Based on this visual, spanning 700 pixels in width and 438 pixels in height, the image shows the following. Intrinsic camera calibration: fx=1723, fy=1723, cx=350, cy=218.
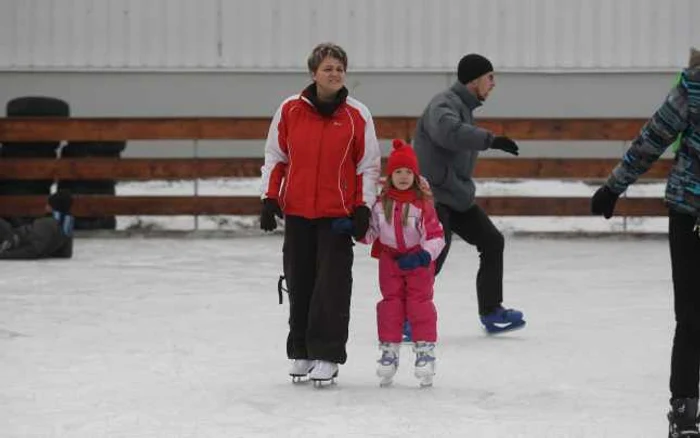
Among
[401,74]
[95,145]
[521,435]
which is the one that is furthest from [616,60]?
[521,435]

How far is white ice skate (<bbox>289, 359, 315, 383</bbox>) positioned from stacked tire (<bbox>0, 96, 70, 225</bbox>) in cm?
848

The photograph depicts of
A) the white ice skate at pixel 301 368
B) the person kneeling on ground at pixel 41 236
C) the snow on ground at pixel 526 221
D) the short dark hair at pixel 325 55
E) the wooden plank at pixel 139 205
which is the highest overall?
the short dark hair at pixel 325 55

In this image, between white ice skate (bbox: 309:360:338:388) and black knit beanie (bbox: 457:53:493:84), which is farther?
black knit beanie (bbox: 457:53:493:84)

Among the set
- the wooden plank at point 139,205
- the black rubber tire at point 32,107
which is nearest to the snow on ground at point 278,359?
the wooden plank at point 139,205

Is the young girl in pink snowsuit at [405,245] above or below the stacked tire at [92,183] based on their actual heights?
above

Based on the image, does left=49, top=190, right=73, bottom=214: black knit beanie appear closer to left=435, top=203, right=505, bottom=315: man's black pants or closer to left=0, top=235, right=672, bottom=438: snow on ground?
left=0, top=235, right=672, bottom=438: snow on ground

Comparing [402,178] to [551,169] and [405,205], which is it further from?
[551,169]

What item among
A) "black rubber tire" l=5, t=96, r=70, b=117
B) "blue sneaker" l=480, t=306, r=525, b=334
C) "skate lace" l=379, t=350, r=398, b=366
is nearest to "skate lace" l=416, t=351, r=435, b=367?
"skate lace" l=379, t=350, r=398, b=366

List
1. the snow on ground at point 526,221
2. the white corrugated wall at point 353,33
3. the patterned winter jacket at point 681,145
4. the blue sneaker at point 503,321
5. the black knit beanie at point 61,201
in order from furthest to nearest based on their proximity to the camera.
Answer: the white corrugated wall at point 353,33
the snow on ground at point 526,221
the black knit beanie at point 61,201
the blue sneaker at point 503,321
the patterned winter jacket at point 681,145

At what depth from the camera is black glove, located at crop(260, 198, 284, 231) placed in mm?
7336

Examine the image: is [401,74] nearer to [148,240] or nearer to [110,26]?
[110,26]

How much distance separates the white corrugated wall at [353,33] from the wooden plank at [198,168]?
3.74 meters

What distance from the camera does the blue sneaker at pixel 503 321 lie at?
9.05 meters

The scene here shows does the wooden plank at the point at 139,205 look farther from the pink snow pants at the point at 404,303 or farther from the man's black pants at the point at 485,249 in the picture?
the pink snow pants at the point at 404,303
